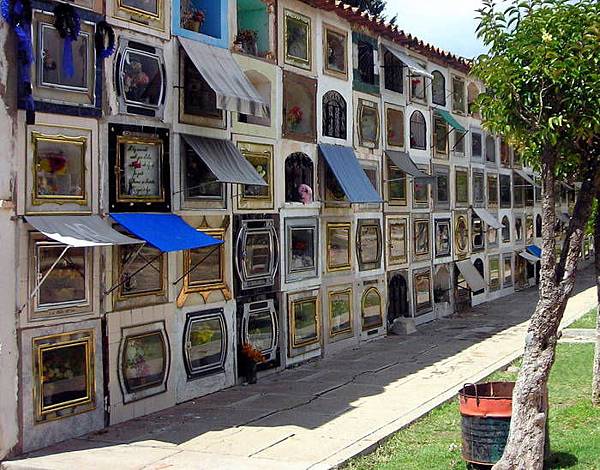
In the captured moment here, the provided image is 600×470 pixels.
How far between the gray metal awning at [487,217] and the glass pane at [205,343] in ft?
46.7

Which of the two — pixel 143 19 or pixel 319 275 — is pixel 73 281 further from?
pixel 319 275

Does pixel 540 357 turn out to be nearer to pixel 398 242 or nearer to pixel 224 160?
pixel 224 160

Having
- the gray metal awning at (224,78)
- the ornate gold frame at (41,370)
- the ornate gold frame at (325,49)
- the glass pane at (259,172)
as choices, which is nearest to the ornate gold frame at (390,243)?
the ornate gold frame at (325,49)

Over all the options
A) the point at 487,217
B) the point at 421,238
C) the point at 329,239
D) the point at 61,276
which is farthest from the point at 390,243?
the point at 61,276

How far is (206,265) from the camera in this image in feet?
42.7

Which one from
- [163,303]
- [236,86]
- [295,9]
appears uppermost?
[295,9]

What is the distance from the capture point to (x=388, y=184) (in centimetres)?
1967

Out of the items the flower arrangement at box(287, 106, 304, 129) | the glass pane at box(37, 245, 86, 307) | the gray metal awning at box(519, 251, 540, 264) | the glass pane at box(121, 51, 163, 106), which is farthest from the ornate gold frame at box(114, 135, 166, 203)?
the gray metal awning at box(519, 251, 540, 264)

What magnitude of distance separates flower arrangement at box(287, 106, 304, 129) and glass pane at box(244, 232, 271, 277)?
2468 mm

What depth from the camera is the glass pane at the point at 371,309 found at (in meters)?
18.2

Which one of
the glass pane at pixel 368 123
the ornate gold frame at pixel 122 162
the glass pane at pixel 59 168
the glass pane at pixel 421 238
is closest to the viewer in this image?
the glass pane at pixel 59 168

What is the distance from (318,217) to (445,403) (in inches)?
227

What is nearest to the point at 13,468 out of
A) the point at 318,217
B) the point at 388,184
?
the point at 318,217

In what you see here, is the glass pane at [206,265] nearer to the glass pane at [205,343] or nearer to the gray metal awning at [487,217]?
the glass pane at [205,343]
